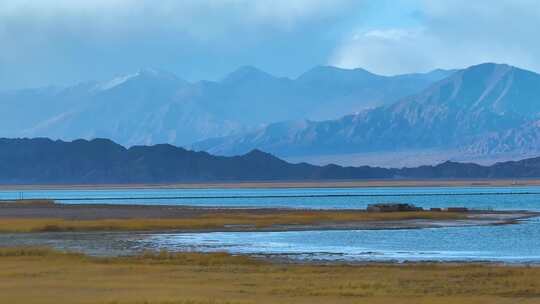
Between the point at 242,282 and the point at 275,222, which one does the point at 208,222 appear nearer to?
the point at 275,222

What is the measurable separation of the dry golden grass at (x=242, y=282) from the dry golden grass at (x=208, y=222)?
29692 millimetres

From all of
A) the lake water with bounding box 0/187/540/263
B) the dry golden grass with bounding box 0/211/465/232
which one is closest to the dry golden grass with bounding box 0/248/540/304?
the lake water with bounding box 0/187/540/263

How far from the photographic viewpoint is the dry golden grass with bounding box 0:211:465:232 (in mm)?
76938

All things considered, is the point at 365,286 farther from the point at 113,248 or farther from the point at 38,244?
the point at 38,244

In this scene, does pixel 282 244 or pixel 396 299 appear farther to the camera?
pixel 282 244

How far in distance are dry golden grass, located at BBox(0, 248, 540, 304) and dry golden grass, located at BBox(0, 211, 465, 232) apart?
29.7m

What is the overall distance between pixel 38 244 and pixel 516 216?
5057 centimetres

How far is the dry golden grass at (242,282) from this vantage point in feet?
105

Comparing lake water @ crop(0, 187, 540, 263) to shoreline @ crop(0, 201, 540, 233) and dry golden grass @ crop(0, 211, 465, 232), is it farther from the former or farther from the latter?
dry golden grass @ crop(0, 211, 465, 232)

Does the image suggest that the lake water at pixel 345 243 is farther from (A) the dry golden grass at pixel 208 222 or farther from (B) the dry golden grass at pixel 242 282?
(A) the dry golden grass at pixel 208 222

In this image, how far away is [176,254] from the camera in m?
48.9

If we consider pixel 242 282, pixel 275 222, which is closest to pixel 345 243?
pixel 275 222

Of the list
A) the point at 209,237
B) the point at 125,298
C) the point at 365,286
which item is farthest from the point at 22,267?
the point at 209,237

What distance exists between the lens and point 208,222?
273 feet
